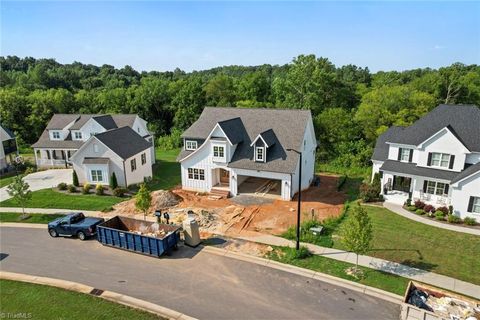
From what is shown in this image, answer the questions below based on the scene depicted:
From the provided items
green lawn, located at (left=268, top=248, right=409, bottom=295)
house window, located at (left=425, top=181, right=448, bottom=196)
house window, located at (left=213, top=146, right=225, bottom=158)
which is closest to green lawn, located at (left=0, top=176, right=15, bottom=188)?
house window, located at (left=213, top=146, right=225, bottom=158)

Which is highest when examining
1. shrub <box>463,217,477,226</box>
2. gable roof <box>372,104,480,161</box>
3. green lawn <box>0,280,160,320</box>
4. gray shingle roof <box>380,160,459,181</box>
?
gable roof <box>372,104,480,161</box>

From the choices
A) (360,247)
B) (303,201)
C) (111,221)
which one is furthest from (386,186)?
(111,221)

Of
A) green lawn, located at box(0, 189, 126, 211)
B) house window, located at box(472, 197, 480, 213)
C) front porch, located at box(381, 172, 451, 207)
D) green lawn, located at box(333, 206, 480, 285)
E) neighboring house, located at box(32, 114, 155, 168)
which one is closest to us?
green lawn, located at box(333, 206, 480, 285)

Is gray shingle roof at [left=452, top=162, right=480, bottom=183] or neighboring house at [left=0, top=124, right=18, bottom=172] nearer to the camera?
gray shingle roof at [left=452, top=162, right=480, bottom=183]

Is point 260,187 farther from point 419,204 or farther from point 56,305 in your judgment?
point 56,305

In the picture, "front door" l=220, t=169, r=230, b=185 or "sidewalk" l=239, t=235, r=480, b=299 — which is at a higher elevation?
"front door" l=220, t=169, r=230, b=185

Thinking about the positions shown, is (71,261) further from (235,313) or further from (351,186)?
(351,186)

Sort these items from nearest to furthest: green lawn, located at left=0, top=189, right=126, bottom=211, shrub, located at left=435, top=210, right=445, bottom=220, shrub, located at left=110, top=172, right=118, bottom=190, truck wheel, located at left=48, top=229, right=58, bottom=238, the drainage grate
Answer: the drainage grate
truck wheel, located at left=48, top=229, right=58, bottom=238
shrub, located at left=435, top=210, right=445, bottom=220
green lawn, located at left=0, top=189, right=126, bottom=211
shrub, located at left=110, top=172, right=118, bottom=190

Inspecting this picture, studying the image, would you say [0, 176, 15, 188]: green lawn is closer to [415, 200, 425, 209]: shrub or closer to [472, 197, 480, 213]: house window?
[415, 200, 425, 209]: shrub
